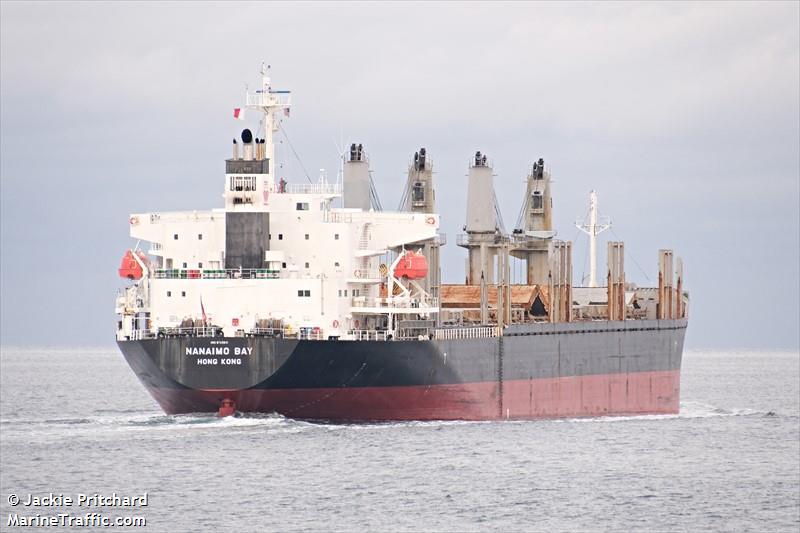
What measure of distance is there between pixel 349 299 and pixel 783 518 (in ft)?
57.0

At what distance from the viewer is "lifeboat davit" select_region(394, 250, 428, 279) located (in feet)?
166

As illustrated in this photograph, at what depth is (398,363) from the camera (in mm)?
48625

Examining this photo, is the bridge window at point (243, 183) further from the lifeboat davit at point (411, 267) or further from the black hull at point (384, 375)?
the black hull at point (384, 375)

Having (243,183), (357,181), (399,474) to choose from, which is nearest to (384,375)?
(243,183)

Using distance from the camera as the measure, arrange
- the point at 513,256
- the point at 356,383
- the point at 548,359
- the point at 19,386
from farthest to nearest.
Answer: the point at 19,386, the point at 513,256, the point at 548,359, the point at 356,383

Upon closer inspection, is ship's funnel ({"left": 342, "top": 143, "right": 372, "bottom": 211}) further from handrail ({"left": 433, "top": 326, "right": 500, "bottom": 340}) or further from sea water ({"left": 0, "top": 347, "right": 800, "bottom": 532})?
sea water ({"left": 0, "top": 347, "right": 800, "bottom": 532})

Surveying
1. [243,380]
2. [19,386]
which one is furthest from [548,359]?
[19,386]

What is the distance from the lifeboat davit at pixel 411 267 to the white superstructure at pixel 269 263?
270 mm

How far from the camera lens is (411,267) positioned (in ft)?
166

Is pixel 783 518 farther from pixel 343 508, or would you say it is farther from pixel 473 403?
pixel 473 403

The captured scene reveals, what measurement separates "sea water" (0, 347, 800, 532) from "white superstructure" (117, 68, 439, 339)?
10.0ft

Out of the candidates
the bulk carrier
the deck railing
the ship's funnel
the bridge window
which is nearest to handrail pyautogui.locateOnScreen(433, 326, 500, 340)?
the bulk carrier

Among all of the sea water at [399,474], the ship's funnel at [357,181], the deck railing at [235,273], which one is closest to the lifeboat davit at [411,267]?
the deck railing at [235,273]

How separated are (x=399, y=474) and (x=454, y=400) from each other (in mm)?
11188
